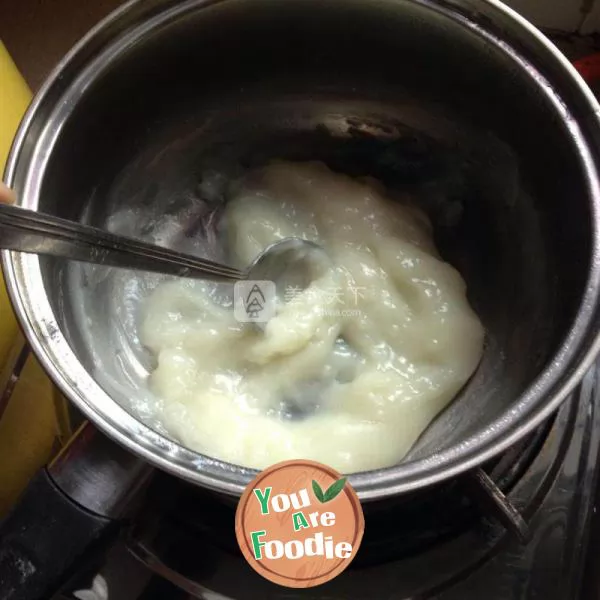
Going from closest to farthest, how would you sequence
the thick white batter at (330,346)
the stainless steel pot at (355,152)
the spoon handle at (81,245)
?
the spoon handle at (81,245), the stainless steel pot at (355,152), the thick white batter at (330,346)

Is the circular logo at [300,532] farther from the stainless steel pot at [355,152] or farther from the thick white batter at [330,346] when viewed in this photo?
the thick white batter at [330,346]

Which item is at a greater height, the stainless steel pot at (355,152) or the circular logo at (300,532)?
the stainless steel pot at (355,152)

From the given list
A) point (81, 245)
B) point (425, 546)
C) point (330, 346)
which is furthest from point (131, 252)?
point (425, 546)

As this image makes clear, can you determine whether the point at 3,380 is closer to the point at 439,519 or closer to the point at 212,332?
the point at 212,332

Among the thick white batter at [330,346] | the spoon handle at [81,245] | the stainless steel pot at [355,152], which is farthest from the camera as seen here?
the thick white batter at [330,346]

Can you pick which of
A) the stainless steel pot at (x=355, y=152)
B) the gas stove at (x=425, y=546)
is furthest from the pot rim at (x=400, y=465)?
the gas stove at (x=425, y=546)

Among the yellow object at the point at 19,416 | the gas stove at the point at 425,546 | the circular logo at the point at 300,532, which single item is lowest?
the yellow object at the point at 19,416

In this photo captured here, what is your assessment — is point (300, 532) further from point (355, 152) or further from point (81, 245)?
point (355, 152)
